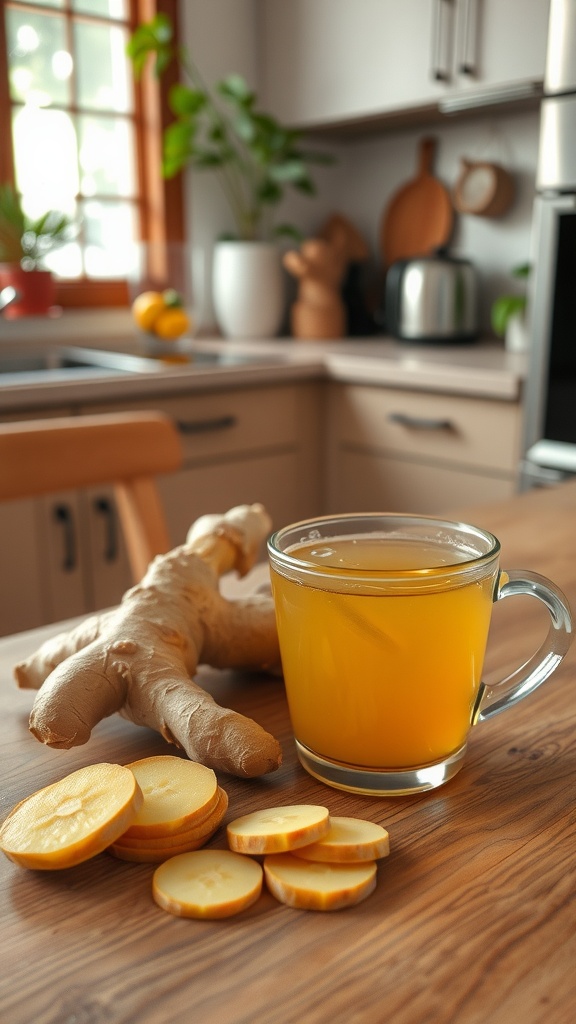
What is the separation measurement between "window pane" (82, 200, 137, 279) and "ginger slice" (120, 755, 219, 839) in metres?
2.53

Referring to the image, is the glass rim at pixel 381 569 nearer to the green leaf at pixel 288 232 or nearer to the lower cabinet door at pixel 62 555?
the lower cabinet door at pixel 62 555

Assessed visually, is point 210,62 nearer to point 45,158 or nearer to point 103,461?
point 45,158

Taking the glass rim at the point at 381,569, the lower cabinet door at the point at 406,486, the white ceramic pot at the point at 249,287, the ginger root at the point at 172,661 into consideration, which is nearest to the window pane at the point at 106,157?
the white ceramic pot at the point at 249,287

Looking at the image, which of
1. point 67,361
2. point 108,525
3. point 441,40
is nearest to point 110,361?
point 67,361

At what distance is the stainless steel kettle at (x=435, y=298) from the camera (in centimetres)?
249

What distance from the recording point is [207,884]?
362mm

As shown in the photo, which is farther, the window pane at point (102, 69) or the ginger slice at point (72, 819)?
the window pane at point (102, 69)

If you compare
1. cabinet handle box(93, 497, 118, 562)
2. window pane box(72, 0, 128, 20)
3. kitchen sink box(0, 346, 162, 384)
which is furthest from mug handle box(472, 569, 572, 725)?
window pane box(72, 0, 128, 20)

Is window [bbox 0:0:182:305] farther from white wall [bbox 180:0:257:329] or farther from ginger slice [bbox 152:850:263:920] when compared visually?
ginger slice [bbox 152:850:263:920]

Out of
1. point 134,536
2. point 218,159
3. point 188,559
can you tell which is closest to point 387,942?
point 188,559

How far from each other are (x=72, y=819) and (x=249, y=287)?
8.61 feet

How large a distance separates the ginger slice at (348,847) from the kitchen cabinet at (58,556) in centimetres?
160

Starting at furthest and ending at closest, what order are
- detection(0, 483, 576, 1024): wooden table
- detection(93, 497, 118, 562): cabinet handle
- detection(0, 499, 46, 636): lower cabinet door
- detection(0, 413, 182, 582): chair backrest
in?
detection(93, 497, 118, 562): cabinet handle
detection(0, 499, 46, 636): lower cabinet door
detection(0, 413, 182, 582): chair backrest
detection(0, 483, 576, 1024): wooden table

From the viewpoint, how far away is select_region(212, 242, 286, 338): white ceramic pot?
2848 mm
